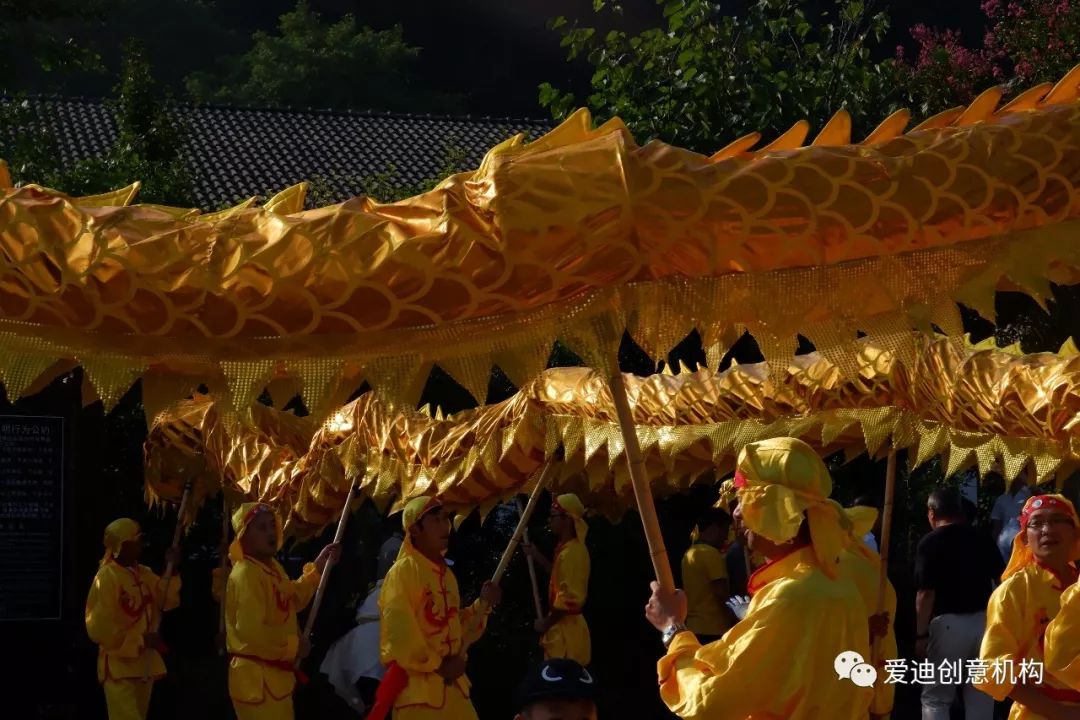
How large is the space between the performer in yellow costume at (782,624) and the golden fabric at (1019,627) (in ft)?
5.33

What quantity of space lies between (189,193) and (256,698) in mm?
6922

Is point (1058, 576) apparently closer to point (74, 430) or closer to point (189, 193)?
point (74, 430)

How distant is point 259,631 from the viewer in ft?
26.0

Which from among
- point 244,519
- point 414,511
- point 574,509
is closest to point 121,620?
point 244,519

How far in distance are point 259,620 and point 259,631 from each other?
0.21ft

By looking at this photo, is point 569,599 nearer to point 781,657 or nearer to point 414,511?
point 414,511

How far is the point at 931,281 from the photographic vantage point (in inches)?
132

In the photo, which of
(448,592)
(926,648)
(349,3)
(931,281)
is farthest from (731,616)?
(349,3)

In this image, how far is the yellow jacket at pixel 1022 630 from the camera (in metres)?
5.18

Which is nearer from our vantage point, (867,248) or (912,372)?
(867,248)

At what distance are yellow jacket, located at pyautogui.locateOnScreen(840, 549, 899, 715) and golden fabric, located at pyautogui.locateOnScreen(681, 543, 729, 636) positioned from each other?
1994 mm

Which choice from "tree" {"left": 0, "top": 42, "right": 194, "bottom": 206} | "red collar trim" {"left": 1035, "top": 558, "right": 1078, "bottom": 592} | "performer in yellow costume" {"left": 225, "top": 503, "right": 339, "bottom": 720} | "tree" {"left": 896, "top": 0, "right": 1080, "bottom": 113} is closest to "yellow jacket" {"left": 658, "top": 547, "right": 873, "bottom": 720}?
"red collar trim" {"left": 1035, "top": 558, "right": 1078, "bottom": 592}

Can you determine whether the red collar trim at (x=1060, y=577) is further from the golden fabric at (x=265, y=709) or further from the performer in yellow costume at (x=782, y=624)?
the golden fabric at (x=265, y=709)

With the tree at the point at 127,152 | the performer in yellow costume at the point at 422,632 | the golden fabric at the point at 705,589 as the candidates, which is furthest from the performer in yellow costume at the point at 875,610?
the tree at the point at 127,152
